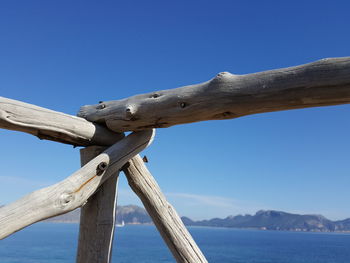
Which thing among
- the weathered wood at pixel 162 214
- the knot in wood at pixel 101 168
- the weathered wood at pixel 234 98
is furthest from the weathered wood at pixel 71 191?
the weathered wood at pixel 162 214

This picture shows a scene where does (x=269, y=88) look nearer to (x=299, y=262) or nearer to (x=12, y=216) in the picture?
(x=12, y=216)

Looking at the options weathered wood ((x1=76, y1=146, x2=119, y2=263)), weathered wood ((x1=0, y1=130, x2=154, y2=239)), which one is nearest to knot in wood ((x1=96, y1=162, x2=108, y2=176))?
weathered wood ((x1=0, y1=130, x2=154, y2=239))

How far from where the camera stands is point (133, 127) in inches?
155

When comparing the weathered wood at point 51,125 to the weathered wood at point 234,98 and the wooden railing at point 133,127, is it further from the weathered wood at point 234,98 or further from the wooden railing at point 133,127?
the weathered wood at point 234,98

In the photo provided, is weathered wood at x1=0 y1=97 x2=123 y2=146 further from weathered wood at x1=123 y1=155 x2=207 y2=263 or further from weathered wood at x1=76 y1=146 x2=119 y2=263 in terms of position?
weathered wood at x1=123 y1=155 x2=207 y2=263

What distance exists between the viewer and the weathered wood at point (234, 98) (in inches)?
103

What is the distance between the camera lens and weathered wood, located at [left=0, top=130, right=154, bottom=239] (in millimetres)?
2951

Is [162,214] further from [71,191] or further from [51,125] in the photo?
[51,125]

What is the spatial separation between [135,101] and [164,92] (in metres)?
0.34

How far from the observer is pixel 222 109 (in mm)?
3141

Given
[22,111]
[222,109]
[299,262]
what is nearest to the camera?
[222,109]

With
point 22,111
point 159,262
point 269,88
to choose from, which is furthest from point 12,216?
point 159,262

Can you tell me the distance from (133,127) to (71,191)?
2.93 feet

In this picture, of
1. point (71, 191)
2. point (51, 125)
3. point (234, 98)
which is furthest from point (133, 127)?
point (234, 98)
